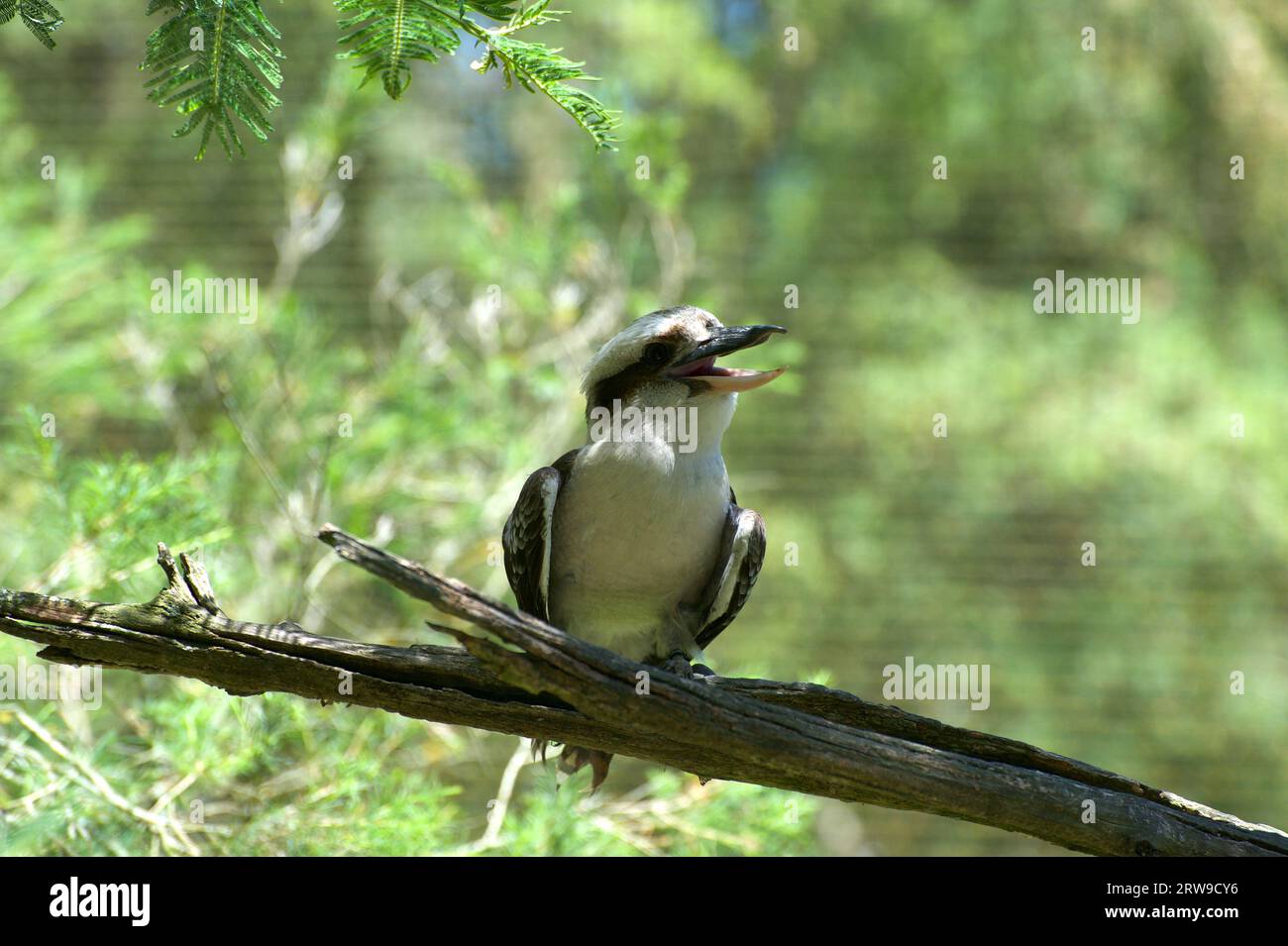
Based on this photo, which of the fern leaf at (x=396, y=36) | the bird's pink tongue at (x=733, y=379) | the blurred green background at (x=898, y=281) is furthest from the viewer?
the blurred green background at (x=898, y=281)

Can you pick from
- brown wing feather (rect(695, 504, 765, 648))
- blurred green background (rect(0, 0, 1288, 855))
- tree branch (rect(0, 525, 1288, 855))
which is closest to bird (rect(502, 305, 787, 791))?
brown wing feather (rect(695, 504, 765, 648))

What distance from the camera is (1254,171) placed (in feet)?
12.8

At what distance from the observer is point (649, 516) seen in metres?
1.49

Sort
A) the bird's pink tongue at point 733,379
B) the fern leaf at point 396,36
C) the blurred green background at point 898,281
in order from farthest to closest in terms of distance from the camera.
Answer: the blurred green background at point 898,281
the bird's pink tongue at point 733,379
the fern leaf at point 396,36

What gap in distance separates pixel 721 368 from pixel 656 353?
9 cm

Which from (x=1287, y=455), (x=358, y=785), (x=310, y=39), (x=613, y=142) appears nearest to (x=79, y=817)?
(x=358, y=785)

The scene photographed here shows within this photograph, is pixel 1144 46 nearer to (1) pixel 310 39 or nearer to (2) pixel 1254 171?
(2) pixel 1254 171

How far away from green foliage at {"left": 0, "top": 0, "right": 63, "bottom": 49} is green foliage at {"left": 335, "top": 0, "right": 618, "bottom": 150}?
225 mm

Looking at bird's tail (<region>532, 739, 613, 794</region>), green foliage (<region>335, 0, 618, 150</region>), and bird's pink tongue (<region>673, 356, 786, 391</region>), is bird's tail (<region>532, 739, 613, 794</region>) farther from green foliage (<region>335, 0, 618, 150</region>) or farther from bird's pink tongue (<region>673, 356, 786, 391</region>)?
green foliage (<region>335, 0, 618, 150</region>)

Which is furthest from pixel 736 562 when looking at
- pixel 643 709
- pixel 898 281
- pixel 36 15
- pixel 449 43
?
pixel 898 281

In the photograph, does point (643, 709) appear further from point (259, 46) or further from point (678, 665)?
point (259, 46)

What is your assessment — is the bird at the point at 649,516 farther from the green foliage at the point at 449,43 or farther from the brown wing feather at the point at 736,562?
the green foliage at the point at 449,43

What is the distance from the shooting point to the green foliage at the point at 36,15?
907mm

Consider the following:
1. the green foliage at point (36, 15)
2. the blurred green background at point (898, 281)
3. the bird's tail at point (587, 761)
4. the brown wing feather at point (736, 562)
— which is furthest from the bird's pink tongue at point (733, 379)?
the blurred green background at point (898, 281)
